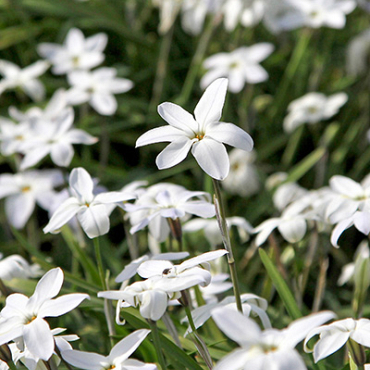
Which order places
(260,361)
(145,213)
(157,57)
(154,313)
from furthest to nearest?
(157,57) → (145,213) → (154,313) → (260,361)

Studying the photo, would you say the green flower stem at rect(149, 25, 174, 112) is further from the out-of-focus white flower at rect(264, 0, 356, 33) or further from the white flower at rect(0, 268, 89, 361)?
the white flower at rect(0, 268, 89, 361)

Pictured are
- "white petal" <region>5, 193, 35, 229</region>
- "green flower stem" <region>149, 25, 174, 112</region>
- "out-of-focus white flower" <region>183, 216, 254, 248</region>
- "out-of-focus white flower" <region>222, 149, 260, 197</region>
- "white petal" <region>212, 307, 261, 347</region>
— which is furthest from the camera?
"green flower stem" <region>149, 25, 174, 112</region>

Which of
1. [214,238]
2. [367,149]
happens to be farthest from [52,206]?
[367,149]


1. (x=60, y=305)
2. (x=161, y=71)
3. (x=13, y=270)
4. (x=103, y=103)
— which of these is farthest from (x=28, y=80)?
(x=60, y=305)

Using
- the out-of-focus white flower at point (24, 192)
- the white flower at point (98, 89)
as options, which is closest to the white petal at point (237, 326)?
the out-of-focus white flower at point (24, 192)

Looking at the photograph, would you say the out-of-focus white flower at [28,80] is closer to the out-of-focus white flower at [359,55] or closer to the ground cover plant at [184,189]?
the ground cover plant at [184,189]

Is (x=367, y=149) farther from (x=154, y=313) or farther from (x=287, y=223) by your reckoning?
(x=154, y=313)

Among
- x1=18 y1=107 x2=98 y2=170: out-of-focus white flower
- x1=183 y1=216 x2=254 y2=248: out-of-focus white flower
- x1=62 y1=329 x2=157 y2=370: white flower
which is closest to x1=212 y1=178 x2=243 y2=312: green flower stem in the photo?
x1=62 y1=329 x2=157 y2=370: white flower
